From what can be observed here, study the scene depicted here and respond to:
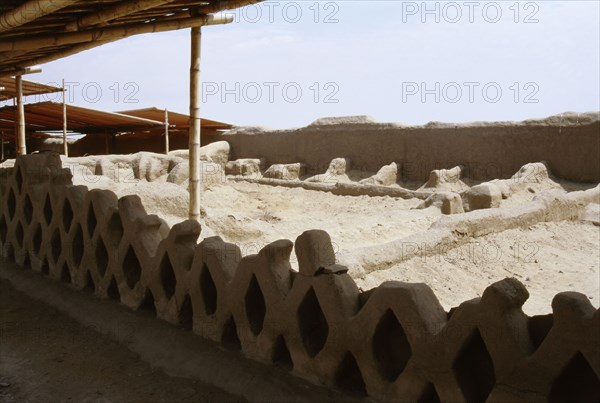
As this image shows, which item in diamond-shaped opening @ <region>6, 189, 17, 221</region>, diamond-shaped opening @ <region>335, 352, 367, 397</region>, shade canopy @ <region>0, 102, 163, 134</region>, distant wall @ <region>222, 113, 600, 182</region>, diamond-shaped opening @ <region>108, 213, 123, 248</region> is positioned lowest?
diamond-shaped opening @ <region>335, 352, 367, 397</region>

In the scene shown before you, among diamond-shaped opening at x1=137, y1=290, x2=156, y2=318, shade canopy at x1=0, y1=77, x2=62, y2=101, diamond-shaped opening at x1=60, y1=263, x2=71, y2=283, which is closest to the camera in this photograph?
diamond-shaped opening at x1=137, y1=290, x2=156, y2=318

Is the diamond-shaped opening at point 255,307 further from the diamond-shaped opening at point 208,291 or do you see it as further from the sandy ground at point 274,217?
the sandy ground at point 274,217

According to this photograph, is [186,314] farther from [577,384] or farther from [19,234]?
[19,234]

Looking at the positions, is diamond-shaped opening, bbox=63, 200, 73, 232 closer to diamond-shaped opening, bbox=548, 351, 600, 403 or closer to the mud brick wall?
the mud brick wall

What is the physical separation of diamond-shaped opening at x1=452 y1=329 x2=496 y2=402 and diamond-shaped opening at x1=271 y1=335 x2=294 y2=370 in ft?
2.43

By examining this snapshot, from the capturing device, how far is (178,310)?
270 cm

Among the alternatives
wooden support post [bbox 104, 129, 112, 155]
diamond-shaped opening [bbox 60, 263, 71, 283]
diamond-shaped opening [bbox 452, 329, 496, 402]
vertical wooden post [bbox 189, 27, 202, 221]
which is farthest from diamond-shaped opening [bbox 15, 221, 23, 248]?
wooden support post [bbox 104, 129, 112, 155]

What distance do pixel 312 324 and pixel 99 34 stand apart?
3006 millimetres

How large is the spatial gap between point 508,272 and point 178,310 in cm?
457

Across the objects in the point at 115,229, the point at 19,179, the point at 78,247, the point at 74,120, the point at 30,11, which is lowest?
the point at 78,247

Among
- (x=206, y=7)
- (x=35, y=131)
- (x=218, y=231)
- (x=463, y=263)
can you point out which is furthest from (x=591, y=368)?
(x=35, y=131)

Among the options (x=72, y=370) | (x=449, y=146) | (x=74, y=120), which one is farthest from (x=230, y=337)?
(x=74, y=120)

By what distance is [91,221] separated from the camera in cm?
336

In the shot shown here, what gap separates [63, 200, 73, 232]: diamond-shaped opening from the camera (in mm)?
3571
